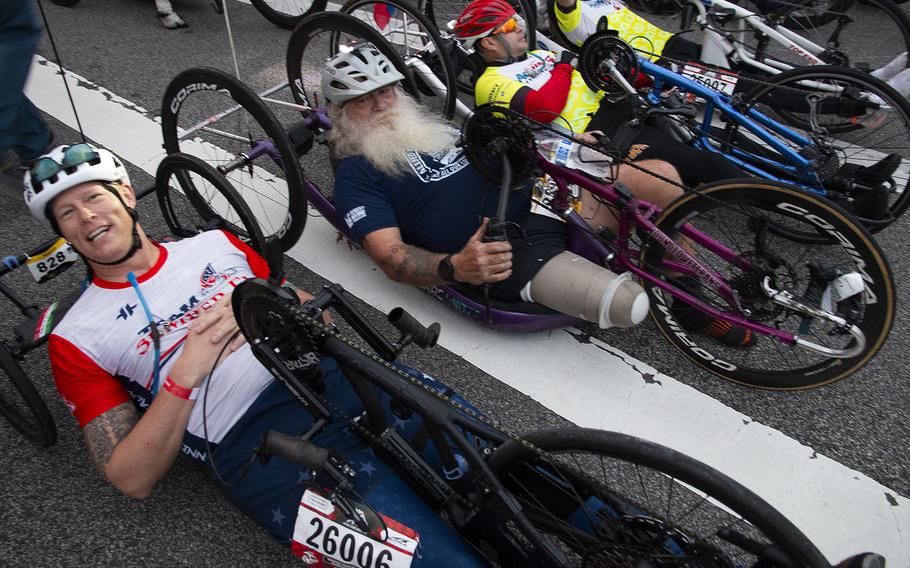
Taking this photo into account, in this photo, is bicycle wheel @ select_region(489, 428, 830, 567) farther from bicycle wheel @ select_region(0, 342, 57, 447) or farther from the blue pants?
the blue pants

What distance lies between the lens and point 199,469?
2.38 meters

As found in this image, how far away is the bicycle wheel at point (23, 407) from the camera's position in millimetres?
2166

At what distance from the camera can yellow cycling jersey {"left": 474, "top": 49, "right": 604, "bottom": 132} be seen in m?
3.40

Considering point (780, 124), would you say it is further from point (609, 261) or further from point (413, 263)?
point (413, 263)

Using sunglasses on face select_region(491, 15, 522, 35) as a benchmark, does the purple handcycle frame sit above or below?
below

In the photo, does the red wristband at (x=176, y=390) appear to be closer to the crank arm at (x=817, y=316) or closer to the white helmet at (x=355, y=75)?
the white helmet at (x=355, y=75)

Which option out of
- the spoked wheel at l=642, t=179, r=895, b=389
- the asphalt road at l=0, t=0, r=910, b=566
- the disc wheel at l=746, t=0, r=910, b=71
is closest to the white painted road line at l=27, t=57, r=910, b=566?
the asphalt road at l=0, t=0, r=910, b=566

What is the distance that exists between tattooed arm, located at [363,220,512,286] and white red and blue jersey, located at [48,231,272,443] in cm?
72

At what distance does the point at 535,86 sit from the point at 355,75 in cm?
112

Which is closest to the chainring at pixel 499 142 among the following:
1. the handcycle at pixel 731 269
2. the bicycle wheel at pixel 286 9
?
the handcycle at pixel 731 269

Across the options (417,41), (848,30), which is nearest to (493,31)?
(417,41)

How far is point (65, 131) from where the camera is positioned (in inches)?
169

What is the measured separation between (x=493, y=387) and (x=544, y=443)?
1106mm

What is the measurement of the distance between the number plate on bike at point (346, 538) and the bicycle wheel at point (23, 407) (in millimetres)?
1154
